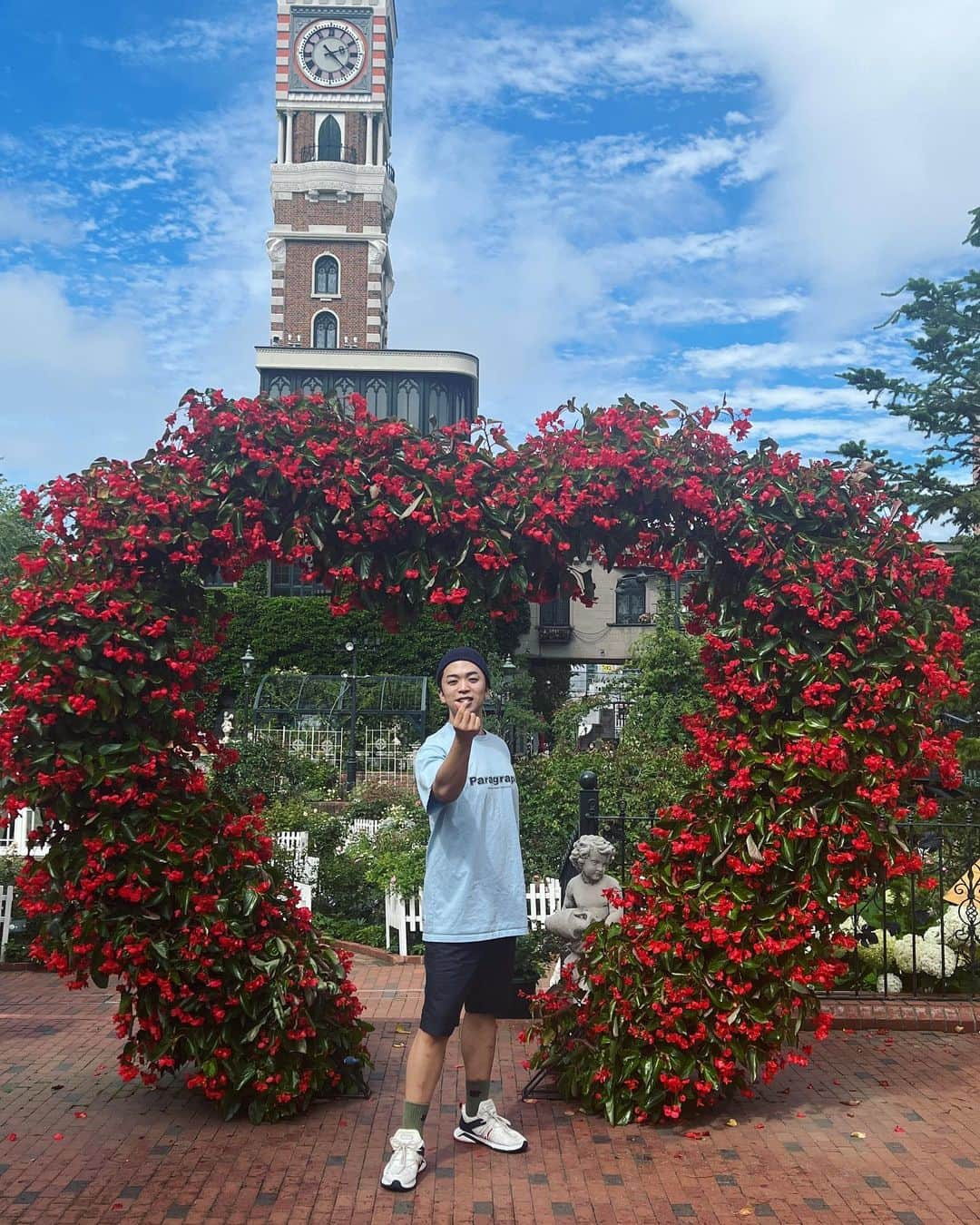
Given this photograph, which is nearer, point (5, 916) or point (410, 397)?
point (5, 916)

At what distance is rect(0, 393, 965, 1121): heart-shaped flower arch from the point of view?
4.85m

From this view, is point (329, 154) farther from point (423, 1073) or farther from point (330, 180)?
point (423, 1073)

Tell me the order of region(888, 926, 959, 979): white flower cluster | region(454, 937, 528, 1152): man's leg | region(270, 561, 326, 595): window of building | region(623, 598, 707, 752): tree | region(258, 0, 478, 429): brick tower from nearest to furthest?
region(454, 937, 528, 1152): man's leg
region(888, 926, 959, 979): white flower cluster
region(623, 598, 707, 752): tree
region(270, 561, 326, 595): window of building
region(258, 0, 478, 429): brick tower

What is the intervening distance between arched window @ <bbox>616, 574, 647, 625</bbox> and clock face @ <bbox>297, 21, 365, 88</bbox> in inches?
906

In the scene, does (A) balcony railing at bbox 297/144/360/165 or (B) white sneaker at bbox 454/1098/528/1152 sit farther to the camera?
(A) balcony railing at bbox 297/144/360/165

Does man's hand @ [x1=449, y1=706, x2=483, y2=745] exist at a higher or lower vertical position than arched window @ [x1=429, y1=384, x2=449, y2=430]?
lower

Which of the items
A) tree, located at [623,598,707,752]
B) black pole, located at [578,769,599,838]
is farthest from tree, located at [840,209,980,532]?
black pole, located at [578,769,599,838]

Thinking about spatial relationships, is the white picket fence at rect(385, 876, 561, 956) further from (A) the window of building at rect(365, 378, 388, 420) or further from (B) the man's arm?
(A) the window of building at rect(365, 378, 388, 420)

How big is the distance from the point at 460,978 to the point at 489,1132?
773mm

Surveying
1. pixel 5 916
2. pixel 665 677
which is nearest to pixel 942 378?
pixel 665 677

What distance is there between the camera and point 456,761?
406 centimetres

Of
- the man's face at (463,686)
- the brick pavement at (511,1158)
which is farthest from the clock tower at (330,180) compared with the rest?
the man's face at (463,686)

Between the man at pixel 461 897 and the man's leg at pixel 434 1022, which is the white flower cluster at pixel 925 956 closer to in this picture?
the man at pixel 461 897

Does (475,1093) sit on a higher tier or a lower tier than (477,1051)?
lower
